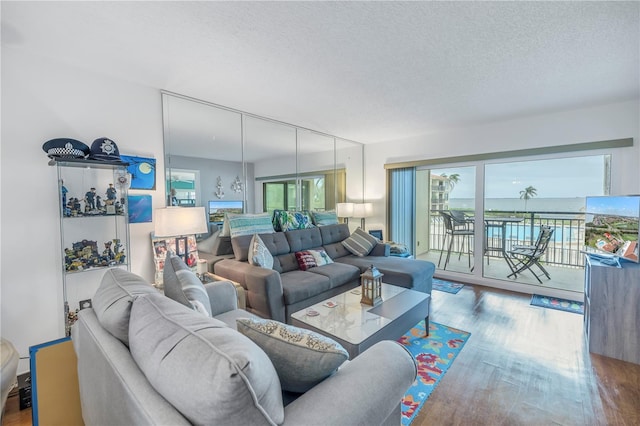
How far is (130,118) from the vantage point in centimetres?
259

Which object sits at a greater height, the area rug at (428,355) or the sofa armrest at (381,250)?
the sofa armrest at (381,250)

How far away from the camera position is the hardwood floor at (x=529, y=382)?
1.69m

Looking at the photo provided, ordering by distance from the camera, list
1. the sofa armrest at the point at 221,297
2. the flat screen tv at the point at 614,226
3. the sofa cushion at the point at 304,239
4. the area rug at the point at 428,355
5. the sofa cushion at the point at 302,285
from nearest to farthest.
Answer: the area rug at the point at 428,355
the sofa armrest at the point at 221,297
the flat screen tv at the point at 614,226
the sofa cushion at the point at 302,285
the sofa cushion at the point at 304,239

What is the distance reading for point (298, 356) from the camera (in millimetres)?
971

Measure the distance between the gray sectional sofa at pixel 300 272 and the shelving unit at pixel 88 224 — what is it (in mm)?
1009

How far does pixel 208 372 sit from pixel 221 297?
1.62 metres

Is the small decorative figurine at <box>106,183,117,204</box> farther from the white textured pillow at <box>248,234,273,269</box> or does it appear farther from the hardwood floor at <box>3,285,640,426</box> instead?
the hardwood floor at <box>3,285,640,426</box>

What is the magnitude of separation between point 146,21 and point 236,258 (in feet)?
7.10

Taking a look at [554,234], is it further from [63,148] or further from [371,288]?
[63,148]

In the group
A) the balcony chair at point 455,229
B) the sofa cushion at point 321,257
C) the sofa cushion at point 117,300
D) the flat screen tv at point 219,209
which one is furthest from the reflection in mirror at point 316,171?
the sofa cushion at point 117,300

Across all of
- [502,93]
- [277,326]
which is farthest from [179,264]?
[502,93]

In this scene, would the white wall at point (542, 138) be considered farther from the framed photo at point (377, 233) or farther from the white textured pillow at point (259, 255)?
the white textured pillow at point (259, 255)

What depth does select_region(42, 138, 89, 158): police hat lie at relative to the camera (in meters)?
2.04

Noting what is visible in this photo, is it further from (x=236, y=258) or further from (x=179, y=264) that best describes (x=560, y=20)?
(x=236, y=258)
